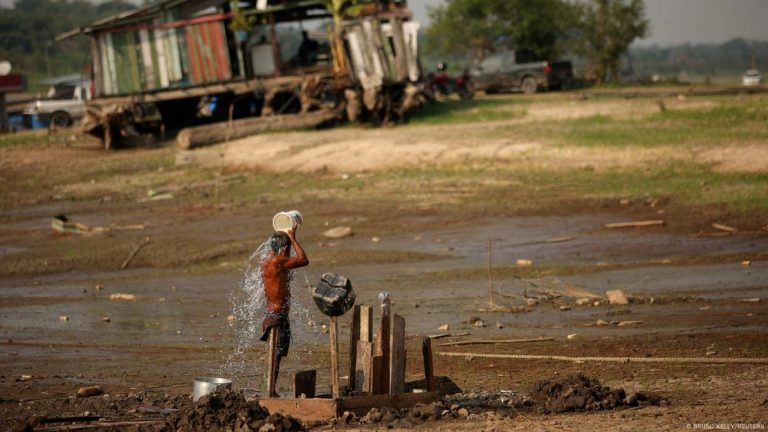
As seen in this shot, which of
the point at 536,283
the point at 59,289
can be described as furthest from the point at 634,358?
the point at 59,289

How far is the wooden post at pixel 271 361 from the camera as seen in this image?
29.1ft

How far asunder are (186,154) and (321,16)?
27.9ft

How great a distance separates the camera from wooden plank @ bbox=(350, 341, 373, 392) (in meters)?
8.91

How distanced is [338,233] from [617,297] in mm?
6361

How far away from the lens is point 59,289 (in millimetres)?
16625

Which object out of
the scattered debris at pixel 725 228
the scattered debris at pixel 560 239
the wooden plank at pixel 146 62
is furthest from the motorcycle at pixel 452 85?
the scattered debris at pixel 725 228

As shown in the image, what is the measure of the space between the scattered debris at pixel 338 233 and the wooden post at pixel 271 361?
9773 millimetres

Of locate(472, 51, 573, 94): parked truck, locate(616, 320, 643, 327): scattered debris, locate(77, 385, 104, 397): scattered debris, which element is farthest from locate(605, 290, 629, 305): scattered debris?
locate(472, 51, 573, 94): parked truck

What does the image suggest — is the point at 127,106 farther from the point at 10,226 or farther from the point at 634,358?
the point at 634,358

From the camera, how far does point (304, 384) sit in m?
8.95

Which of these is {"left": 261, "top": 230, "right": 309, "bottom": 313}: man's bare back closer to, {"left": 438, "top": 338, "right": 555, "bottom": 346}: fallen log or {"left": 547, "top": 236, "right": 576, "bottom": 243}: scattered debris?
{"left": 438, "top": 338, "right": 555, "bottom": 346}: fallen log

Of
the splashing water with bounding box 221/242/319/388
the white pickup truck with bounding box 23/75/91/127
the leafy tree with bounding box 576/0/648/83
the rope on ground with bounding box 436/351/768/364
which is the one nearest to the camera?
the rope on ground with bounding box 436/351/768/364

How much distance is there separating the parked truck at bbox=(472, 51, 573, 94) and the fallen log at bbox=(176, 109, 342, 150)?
15996 mm

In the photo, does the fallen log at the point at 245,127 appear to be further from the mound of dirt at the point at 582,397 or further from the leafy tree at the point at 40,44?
the leafy tree at the point at 40,44
